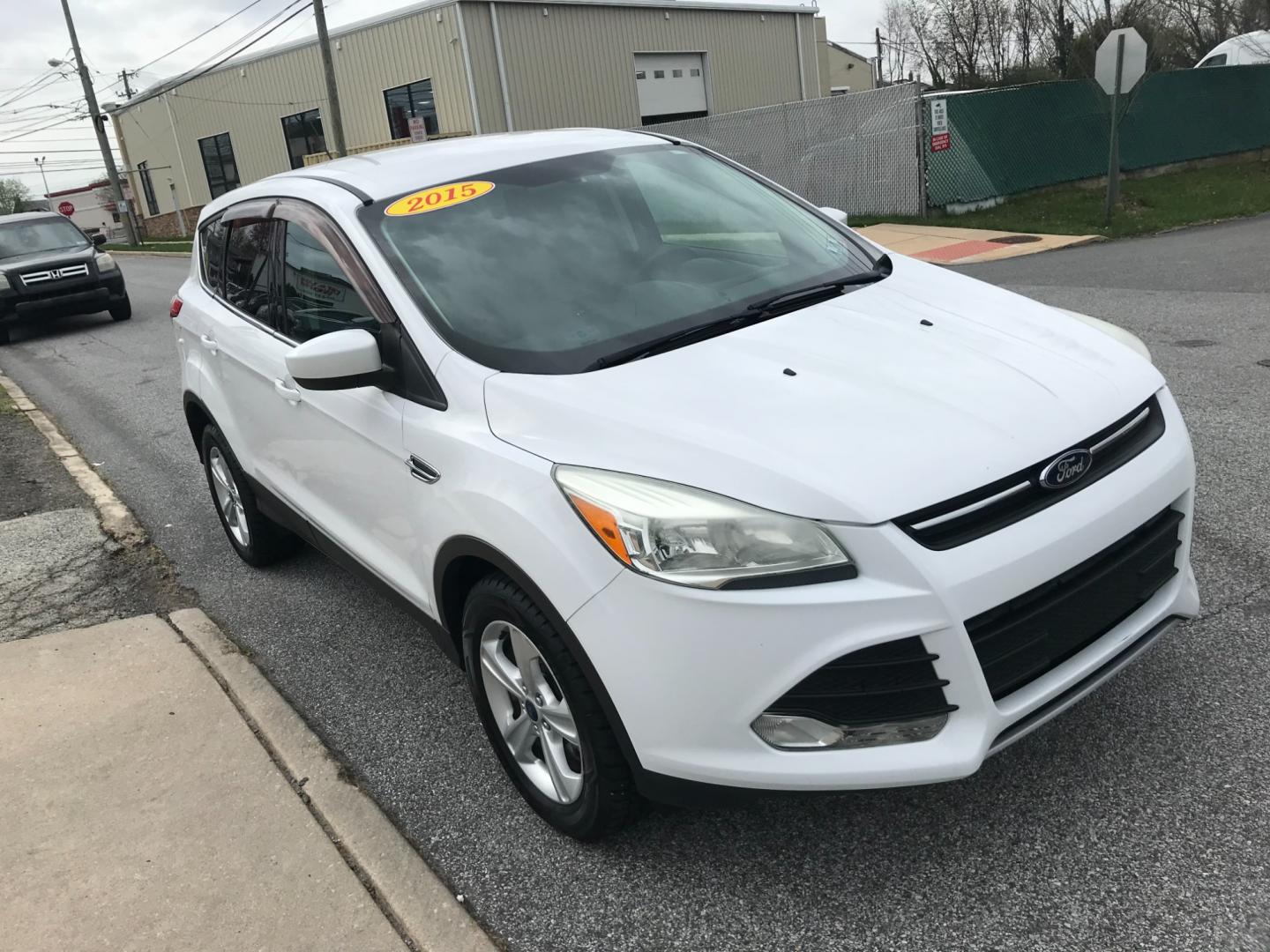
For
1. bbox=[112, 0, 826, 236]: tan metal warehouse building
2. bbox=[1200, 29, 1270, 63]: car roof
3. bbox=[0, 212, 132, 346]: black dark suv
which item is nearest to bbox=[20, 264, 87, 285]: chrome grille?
bbox=[0, 212, 132, 346]: black dark suv

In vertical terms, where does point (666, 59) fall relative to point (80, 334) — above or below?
above

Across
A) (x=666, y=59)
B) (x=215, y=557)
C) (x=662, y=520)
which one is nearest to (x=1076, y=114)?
(x=666, y=59)

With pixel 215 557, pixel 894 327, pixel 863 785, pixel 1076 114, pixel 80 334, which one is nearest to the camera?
pixel 863 785

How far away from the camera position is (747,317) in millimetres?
3031

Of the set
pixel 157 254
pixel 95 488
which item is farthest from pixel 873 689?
pixel 157 254

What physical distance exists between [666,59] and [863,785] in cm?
3293

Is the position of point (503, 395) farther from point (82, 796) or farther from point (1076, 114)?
point (1076, 114)

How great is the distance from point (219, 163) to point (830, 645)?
143 feet

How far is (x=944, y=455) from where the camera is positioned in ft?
7.39

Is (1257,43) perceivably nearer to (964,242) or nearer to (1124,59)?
(1124,59)

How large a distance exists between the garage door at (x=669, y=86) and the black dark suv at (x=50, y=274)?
19.6 meters

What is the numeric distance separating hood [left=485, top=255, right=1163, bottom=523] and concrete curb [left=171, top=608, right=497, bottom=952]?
1199 mm

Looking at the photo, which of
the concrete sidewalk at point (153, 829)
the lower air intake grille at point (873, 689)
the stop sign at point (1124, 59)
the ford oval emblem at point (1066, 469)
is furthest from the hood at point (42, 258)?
the ford oval emblem at point (1066, 469)

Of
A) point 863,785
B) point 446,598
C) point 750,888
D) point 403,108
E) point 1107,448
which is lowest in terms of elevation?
point 750,888
